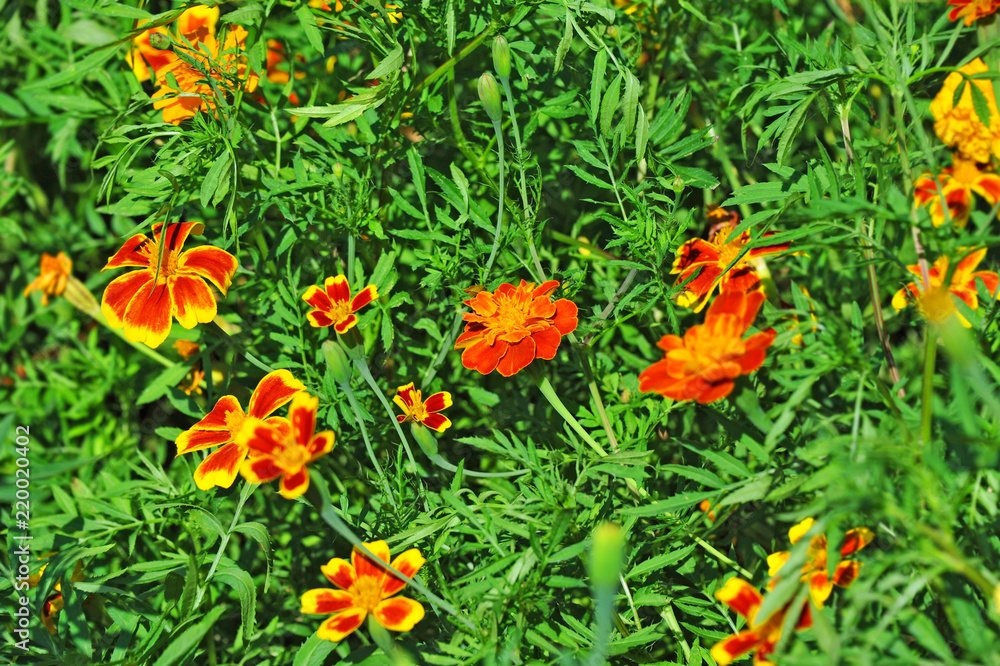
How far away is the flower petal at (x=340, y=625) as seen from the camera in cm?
90

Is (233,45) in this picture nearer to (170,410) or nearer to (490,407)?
(490,407)

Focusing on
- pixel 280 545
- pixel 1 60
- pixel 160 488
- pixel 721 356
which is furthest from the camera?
pixel 1 60

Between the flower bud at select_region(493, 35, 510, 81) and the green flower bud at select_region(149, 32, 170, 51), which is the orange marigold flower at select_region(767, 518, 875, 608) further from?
the green flower bud at select_region(149, 32, 170, 51)

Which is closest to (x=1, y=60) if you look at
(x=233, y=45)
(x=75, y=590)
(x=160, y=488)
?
(x=233, y=45)

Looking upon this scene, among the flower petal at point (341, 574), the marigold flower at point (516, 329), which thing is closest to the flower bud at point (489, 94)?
the marigold flower at point (516, 329)

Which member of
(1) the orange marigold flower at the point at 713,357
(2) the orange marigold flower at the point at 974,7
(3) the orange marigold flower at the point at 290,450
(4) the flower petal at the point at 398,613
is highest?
(2) the orange marigold flower at the point at 974,7

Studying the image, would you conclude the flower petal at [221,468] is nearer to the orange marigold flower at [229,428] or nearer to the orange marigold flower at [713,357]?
the orange marigold flower at [229,428]

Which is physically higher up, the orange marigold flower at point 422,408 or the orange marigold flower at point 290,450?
the orange marigold flower at point 290,450

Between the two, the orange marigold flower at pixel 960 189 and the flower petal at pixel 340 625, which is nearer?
the flower petal at pixel 340 625

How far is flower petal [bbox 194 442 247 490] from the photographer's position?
102 cm

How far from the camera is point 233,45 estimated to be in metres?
1.28

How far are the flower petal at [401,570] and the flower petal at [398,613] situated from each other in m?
0.01

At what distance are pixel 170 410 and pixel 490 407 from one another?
2.82ft

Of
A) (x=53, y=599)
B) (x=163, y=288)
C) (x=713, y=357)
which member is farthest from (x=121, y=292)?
(x=713, y=357)
